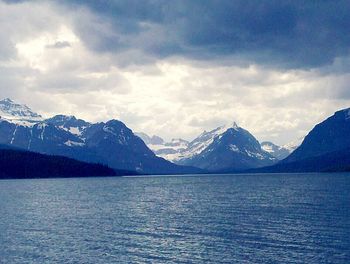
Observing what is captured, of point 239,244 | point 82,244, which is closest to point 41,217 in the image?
point 82,244

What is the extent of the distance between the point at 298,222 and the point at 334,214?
51.5ft

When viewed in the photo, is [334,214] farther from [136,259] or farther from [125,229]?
[136,259]

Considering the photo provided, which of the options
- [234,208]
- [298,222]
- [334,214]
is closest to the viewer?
[298,222]

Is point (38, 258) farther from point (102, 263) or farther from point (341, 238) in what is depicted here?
point (341, 238)

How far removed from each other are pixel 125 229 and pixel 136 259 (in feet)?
90.6

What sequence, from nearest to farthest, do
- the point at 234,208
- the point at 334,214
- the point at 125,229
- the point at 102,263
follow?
the point at 102,263, the point at 125,229, the point at 334,214, the point at 234,208

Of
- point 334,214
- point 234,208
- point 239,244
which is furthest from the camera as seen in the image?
point 234,208

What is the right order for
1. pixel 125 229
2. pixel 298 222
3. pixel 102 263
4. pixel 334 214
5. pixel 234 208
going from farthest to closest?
pixel 234 208, pixel 334 214, pixel 298 222, pixel 125 229, pixel 102 263

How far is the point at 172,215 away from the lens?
405 ft

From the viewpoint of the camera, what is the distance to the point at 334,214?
116625 millimetres

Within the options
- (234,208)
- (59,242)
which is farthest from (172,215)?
(59,242)

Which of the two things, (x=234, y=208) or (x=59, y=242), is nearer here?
(x=59, y=242)

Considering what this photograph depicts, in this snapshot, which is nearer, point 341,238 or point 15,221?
point 341,238

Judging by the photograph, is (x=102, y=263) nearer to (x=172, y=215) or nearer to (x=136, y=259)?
(x=136, y=259)
